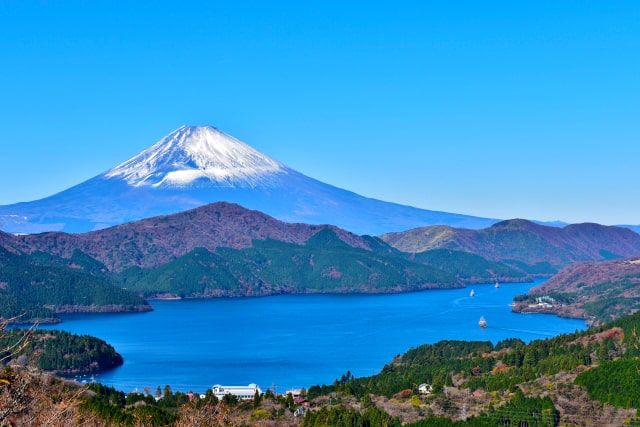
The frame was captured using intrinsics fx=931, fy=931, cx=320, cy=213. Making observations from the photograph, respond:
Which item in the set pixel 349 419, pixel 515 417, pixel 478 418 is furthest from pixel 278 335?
pixel 515 417

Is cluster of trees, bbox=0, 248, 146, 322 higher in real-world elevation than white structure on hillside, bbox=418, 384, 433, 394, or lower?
higher

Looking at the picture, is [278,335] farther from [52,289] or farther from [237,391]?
Result: [52,289]

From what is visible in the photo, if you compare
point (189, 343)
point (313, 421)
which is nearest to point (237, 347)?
point (189, 343)

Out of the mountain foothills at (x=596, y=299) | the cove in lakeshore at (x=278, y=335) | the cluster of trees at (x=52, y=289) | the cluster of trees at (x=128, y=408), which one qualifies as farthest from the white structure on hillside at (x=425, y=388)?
the cluster of trees at (x=52, y=289)

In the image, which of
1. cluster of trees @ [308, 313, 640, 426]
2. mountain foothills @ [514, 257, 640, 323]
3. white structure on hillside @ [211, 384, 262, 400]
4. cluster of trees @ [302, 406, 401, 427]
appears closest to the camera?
cluster of trees @ [302, 406, 401, 427]

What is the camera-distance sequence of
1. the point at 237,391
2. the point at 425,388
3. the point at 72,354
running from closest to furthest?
the point at 425,388 < the point at 237,391 < the point at 72,354

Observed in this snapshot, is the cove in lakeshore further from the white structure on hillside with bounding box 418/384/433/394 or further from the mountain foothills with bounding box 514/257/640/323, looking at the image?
the white structure on hillside with bounding box 418/384/433/394

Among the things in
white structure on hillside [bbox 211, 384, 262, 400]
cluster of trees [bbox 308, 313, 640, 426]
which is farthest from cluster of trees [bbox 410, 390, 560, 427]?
white structure on hillside [bbox 211, 384, 262, 400]

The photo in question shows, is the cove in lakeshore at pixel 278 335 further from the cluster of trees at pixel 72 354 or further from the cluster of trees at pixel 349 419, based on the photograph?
the cluster of trees at pixel 349 419
